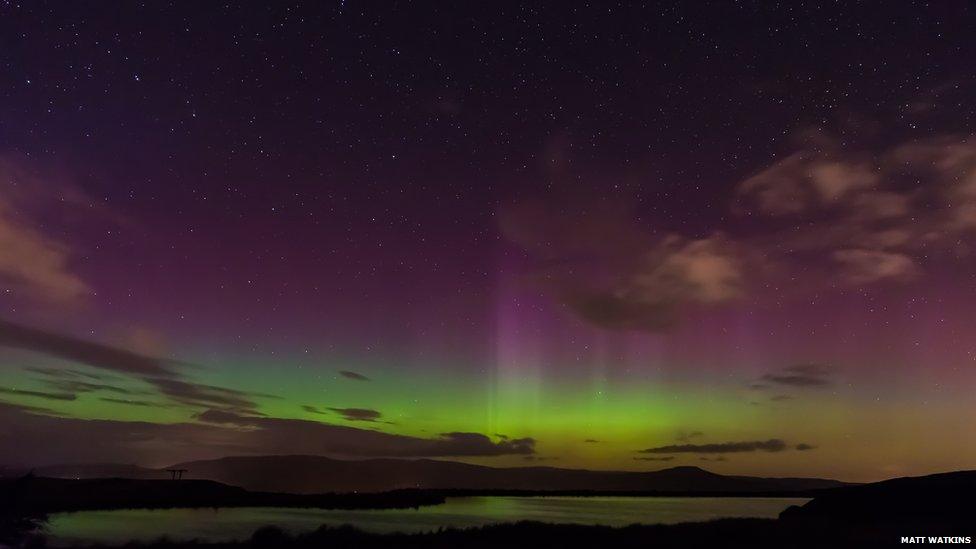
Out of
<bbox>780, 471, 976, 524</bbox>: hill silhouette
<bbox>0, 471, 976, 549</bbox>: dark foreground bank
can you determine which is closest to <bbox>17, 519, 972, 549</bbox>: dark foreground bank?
<bbox>0, 471, 976, 549</bbox>: dark foreground bank

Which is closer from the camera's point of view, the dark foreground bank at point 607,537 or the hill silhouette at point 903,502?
the dark foreground bank at point 607,537

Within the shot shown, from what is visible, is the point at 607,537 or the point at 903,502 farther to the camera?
the point at 903,502

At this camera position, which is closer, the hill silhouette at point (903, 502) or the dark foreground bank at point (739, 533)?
the dark foreground bank at point (739, 533)

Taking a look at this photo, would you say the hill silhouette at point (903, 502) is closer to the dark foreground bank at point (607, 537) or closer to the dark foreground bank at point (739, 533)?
the dark foreground bank at point (739, 533)

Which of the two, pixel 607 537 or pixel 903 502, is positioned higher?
pixel 903 502

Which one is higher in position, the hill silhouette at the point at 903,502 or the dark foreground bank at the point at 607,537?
the hill silhouette at the point at 903,502

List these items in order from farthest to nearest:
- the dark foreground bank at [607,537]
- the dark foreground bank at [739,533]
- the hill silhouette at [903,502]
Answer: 1. the hill silhouette at [903,502]
2. the dark foreground bank at [739,533]
3. the dark foreground bank at [607,537]

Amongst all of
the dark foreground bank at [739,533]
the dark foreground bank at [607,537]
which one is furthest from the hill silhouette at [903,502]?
the dark foreground bank at [607,537]

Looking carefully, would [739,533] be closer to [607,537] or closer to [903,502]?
[607,537]

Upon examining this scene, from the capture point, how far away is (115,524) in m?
45.2

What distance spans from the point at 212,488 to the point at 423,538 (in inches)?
2499

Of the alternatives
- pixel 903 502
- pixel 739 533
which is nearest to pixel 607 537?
pixel 739 533

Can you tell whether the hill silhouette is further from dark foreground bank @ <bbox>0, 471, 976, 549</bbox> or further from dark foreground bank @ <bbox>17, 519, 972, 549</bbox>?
dark foreground bank @ <bbox>17, 519, 972, 549</bbox>

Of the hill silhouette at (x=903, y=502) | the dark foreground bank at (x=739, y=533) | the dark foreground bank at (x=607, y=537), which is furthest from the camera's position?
the hill silhouette at (x=903, y=502)
